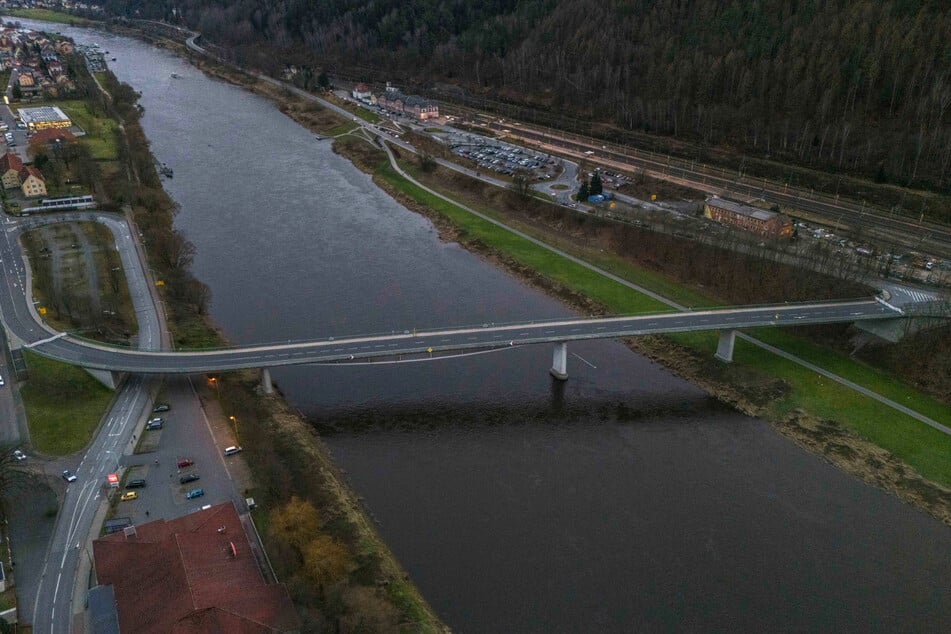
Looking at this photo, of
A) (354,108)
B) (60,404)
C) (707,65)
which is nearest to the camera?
(60,404)

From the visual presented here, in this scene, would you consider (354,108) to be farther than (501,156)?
Yes

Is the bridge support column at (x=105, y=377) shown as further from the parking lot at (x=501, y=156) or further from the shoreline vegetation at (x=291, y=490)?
the parking lot at (x=501, y=156)

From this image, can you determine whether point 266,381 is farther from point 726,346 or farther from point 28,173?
point 28,173

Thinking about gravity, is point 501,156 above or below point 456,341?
above

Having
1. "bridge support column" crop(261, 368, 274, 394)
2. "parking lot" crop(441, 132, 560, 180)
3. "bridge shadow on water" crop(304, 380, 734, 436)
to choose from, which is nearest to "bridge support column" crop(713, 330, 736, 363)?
"bridge shadow on water" crop(304, 380, 734, 436)

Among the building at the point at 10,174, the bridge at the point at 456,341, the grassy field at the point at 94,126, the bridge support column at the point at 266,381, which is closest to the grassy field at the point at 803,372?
the bridge at the point at 456,341

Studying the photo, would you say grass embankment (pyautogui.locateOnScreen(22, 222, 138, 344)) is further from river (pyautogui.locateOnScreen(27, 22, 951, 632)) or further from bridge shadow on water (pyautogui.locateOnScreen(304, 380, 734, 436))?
bridge shadow on water (pyautogui.locateOnScreen(304, 380, 734, 436))

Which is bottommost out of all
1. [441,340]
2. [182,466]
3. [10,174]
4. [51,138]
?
[182,466]

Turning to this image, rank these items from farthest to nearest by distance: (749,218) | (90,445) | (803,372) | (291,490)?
(749,218), (803,372), (90,445), (291,490)

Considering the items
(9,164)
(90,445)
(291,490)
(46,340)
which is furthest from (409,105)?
(291,490)
